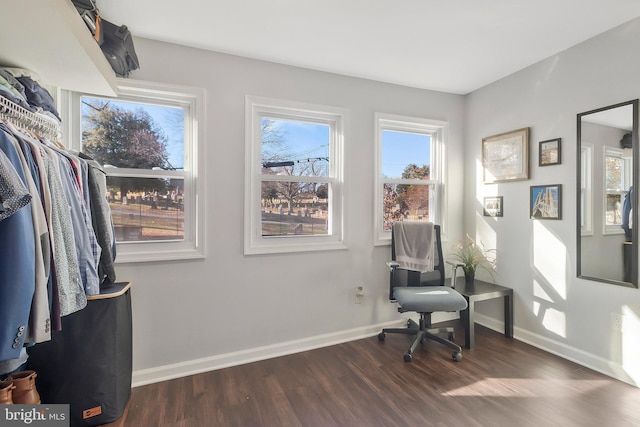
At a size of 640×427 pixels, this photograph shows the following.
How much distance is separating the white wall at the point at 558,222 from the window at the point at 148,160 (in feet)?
9.31

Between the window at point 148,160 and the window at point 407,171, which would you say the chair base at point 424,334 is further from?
the window at point 148,160

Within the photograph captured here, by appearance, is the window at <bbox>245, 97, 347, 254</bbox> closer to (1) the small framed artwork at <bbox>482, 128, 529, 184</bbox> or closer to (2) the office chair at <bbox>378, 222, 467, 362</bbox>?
(2) the office chair at <bbox>378, 222, 467, 362</bbox>

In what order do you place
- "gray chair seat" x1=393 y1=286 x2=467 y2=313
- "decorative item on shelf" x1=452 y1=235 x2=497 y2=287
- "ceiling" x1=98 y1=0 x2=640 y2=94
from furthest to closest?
"decorative item on shelf" x1=452 y1=235 x2=497 y2=287
"gray chair seat" x1=393 y1=286 x2=467 y2=313
"ceiling" x1=98 y1=0 x2=640 y2=94

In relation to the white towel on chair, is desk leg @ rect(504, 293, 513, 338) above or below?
below

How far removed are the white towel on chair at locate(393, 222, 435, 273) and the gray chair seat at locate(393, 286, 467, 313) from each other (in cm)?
24

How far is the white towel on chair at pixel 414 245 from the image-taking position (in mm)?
2670

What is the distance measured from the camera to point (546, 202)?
2.57 meters

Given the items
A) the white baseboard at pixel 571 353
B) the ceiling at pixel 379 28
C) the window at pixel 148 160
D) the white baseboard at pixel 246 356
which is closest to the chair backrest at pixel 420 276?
the white baseboard at pixel 246 356

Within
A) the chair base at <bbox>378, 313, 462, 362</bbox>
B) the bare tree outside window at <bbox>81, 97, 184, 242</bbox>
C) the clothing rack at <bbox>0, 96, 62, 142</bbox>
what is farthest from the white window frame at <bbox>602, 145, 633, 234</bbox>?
the clothing rack at <bbox>0, 96, 62, 142</bbox>

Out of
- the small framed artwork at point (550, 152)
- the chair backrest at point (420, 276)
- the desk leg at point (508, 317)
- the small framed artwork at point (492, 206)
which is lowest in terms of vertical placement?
the desk leg at point (508, 317)

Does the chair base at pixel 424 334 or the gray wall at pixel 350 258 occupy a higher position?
the gray wall at pixel 350 258

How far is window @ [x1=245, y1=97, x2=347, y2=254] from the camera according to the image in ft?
8.21

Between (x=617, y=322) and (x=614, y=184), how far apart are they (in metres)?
1.00

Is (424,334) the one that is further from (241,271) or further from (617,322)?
(241,271)
